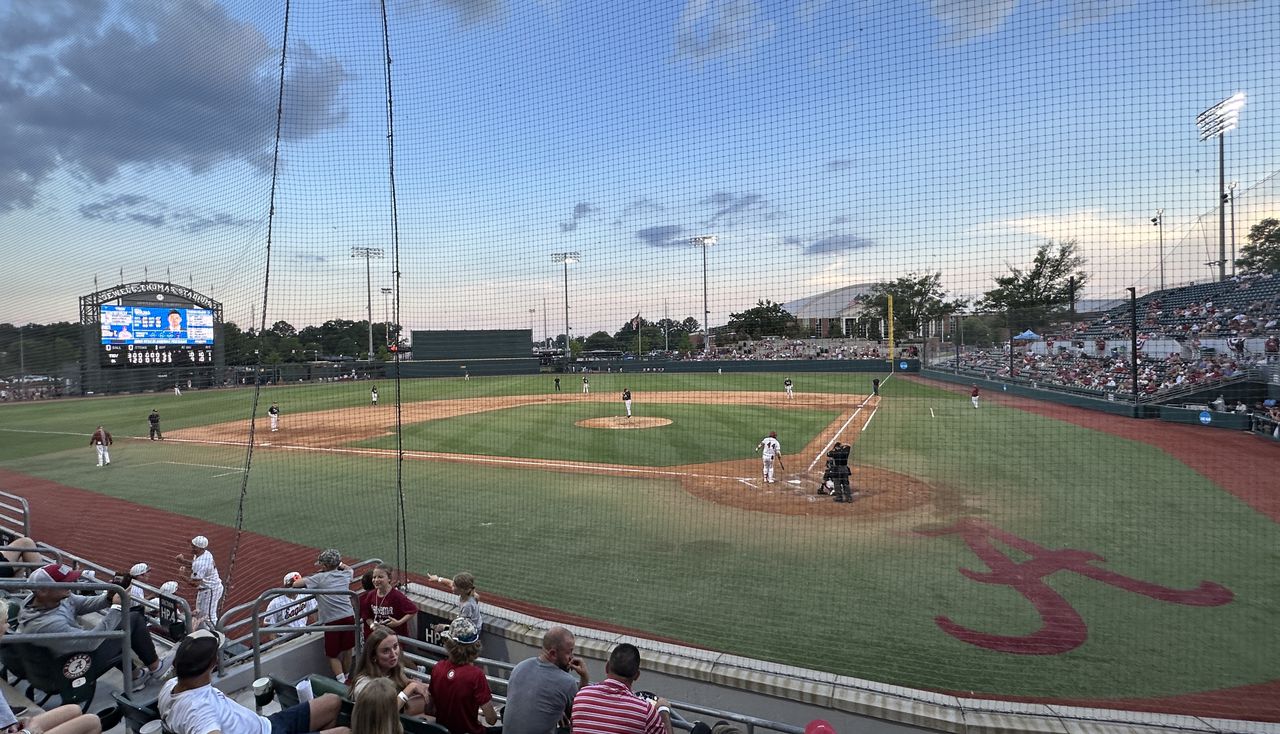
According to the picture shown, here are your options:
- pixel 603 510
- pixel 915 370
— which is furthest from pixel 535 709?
pixel 915 370

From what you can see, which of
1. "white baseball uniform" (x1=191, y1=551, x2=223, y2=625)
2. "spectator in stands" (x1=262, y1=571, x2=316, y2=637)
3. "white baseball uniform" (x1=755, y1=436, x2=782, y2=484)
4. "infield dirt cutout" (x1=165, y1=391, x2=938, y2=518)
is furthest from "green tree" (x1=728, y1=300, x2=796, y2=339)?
"white baseball uniform" (x1=191, y1=551, x2=223, y2=625)

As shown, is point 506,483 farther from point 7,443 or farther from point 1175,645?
point 7,443

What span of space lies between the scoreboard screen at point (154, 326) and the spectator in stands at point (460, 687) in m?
30.8

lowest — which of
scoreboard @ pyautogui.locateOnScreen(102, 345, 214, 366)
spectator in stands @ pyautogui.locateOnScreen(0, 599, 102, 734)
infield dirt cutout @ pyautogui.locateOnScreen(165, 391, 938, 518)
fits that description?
infield dirt cutout @ pyautogui.locateOnScreen(165, 391, 938, 518)

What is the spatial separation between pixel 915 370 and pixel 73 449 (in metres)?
41.3

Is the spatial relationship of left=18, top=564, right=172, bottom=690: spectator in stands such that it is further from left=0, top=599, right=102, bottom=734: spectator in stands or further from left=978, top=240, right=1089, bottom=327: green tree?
left=978, top=240, right=1089, bottom=327: green tree

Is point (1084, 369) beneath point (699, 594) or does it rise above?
above

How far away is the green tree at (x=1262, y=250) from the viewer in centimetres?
1238

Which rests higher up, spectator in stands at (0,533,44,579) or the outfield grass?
spectator in stands at (0,533,44,579)

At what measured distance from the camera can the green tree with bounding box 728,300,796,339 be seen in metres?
11.0

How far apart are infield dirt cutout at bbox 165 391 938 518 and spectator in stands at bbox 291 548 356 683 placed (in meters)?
7.06

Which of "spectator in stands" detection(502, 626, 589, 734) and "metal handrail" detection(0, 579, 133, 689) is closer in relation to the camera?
"spectator in stands" detection(502, 626, 589, 734)

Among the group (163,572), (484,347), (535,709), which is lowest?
(163,572)

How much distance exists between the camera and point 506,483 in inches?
502
